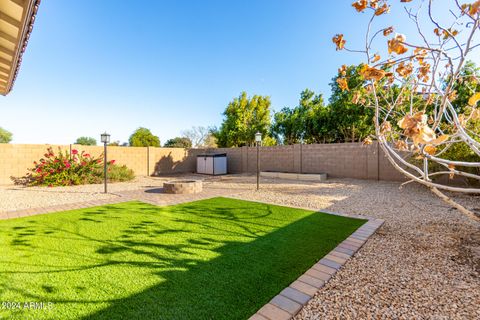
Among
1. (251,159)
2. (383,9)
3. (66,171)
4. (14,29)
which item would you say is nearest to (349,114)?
(251,159)

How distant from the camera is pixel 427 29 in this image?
236 centimetres

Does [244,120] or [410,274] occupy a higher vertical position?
[244,120]

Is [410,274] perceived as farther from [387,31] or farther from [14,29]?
[14,29]

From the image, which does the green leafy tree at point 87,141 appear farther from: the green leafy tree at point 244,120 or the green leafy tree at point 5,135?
the green leafy tree at point 244,120

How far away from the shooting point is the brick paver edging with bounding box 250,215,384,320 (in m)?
1.87

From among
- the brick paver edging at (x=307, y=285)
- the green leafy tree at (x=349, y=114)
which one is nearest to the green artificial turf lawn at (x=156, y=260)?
the brick paver edging at (x=307, y=285)

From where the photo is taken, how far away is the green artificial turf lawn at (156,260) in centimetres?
196

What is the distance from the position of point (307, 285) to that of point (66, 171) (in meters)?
11.2

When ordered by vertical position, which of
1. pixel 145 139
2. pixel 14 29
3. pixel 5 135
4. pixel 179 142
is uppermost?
pixel 5 135

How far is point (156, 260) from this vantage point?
2787 millimetres

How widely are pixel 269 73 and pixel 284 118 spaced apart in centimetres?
403

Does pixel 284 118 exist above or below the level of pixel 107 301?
above

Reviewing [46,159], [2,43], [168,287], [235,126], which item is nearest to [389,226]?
[168,287]

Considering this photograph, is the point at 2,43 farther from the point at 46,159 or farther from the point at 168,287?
the point at 46,159
